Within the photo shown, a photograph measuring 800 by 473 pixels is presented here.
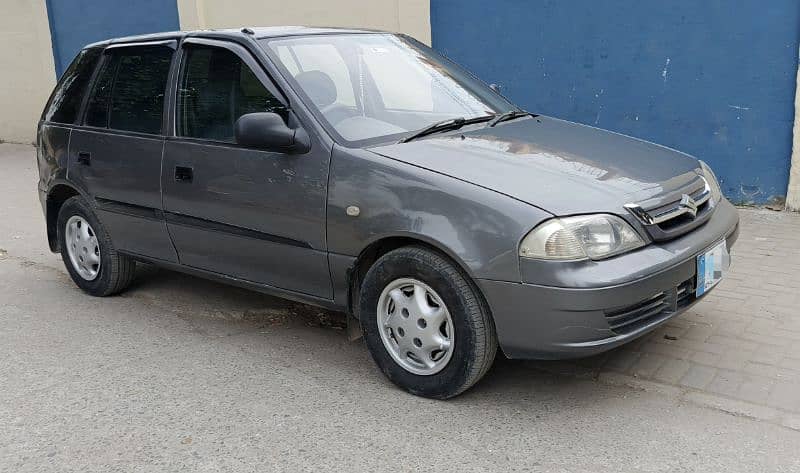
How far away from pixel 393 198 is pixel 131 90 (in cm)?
237

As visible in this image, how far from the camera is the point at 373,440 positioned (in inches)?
143

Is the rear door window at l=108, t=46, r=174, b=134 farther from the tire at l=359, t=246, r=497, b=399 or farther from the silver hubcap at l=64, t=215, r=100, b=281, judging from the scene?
the tire at l=359, t=246, r=497, b=399

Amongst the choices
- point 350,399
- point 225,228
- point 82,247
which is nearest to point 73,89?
point 82,247

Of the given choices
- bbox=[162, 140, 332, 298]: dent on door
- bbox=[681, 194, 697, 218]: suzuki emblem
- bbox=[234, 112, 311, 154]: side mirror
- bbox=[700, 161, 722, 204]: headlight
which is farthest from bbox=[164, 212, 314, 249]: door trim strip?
bbox=[700, 161, 722, 204]: headlight

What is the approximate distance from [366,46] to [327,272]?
1493 millimetres

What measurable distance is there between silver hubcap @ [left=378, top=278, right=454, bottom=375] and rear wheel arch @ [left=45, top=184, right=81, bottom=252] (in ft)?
9.76

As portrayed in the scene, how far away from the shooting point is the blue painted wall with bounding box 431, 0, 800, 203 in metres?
6.93

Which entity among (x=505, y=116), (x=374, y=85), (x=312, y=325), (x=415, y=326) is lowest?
(x=312, y=325)

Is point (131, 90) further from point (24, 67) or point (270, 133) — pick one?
point (24, 67)

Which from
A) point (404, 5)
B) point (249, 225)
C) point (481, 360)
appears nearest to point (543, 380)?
point (481, 360)

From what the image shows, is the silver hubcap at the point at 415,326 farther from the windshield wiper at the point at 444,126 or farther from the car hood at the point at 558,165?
the windshield wiper at the point at 444,126

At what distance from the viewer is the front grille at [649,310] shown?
3535 mm

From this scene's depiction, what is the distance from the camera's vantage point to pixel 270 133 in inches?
163

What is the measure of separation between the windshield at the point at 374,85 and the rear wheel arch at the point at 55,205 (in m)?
2.22
